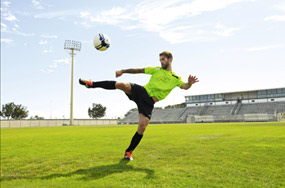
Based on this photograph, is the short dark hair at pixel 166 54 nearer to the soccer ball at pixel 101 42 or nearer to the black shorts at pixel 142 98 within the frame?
the black shorts at pixel 142 98

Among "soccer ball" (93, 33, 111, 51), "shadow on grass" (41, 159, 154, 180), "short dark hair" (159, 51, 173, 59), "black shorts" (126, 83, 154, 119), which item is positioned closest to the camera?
"shadow on grass" (41, 159, 154, 180)

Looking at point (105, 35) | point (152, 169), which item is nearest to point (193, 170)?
point (152, 169)

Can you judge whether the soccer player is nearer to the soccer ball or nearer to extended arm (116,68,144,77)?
extended arm (116,68,144,77)

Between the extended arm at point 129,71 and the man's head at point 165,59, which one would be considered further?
the man's head at point 165,59

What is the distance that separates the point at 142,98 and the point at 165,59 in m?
1.27

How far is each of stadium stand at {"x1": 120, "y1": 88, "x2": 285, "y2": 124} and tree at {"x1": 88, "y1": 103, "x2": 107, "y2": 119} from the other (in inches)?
981

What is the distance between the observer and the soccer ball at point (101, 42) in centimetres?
702

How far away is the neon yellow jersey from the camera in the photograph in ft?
19.8

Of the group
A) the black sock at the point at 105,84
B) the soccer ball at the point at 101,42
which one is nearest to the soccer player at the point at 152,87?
the black sock at the point at 105,84

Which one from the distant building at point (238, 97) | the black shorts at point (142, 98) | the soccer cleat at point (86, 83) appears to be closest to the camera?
the soccer cleat at point (86, 83)

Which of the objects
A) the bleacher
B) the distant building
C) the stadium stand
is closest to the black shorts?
the bleacher

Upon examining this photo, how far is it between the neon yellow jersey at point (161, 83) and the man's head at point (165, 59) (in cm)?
14

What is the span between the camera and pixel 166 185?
396 cm

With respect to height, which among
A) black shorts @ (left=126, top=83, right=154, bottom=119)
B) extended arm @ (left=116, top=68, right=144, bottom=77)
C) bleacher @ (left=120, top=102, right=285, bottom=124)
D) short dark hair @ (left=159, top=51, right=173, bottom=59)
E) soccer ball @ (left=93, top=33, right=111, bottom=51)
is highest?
soccer ball @ (left=93, top=33, right=111, bottom=51)
